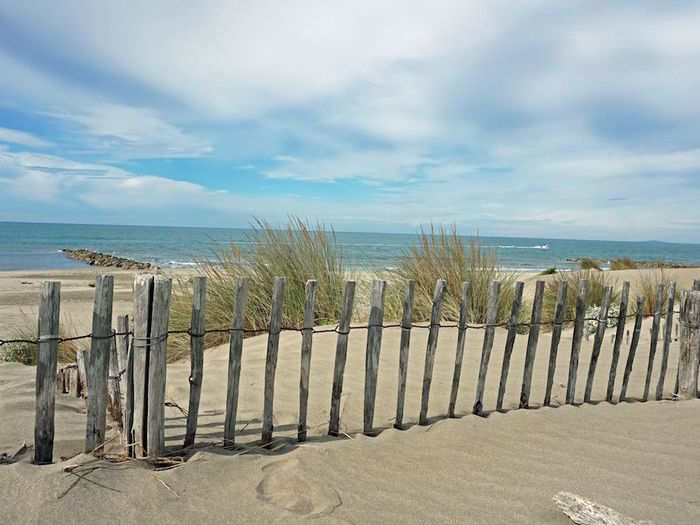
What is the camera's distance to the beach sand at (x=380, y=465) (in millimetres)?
2334

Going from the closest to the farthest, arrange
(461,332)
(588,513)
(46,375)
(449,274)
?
(588,513) < (46,375) < (461,332) < (449,274)

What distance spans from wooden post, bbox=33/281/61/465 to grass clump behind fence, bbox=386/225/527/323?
5521 mm

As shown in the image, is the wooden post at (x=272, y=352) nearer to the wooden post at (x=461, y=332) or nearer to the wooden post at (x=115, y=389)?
the wooden post at (x=115, y=389)

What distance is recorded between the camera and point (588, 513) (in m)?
2.33

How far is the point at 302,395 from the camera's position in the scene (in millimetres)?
3289

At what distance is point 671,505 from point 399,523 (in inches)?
57.5

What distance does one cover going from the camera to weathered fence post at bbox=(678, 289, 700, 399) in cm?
470

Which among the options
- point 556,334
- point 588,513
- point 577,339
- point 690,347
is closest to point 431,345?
point 556,334

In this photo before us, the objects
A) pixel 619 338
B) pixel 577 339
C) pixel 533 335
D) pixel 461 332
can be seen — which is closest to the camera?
pixel 461 332

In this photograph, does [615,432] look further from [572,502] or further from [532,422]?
[572,502]

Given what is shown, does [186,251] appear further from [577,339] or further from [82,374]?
[577,339]

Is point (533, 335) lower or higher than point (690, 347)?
higher

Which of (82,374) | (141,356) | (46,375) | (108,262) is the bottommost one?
(108,262)

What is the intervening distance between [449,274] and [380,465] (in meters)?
5.41
